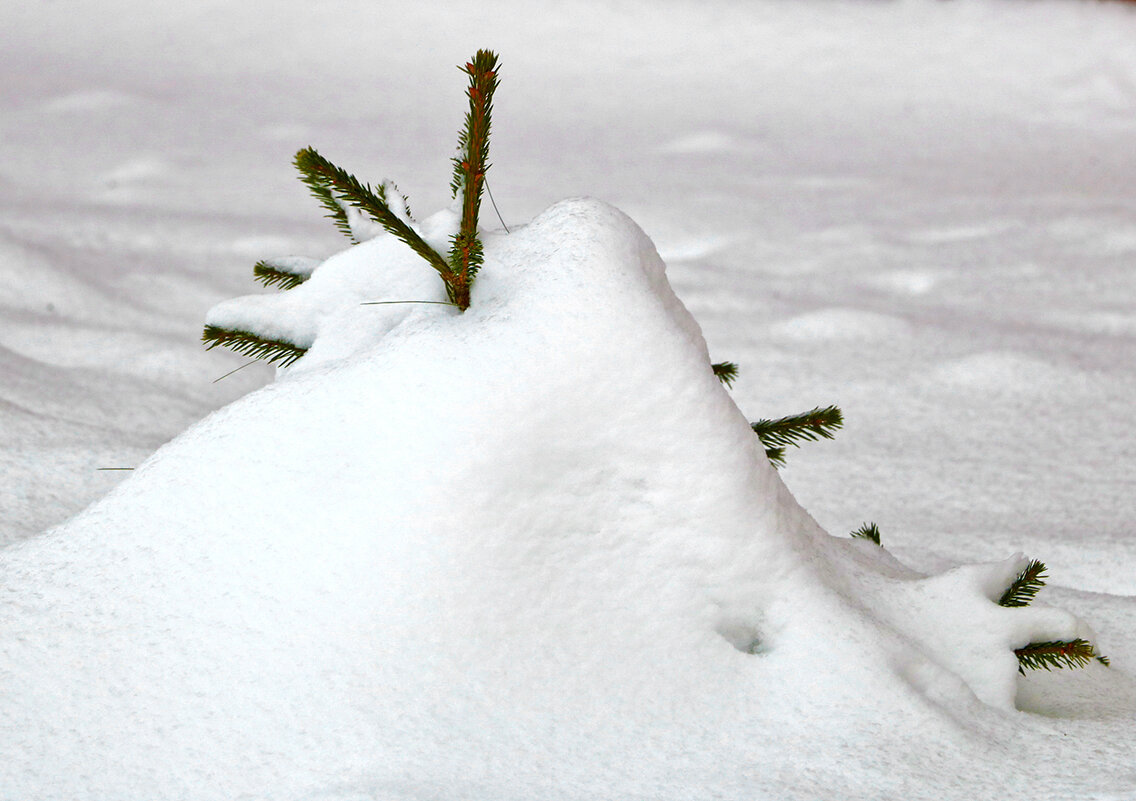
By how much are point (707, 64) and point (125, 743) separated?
5177 mm

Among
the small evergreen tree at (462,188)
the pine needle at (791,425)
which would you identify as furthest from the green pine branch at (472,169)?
the pine needle at (791,425)

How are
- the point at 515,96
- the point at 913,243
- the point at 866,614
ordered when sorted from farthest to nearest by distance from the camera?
the point at 515,96
the point at 913,243
the point at 866,614

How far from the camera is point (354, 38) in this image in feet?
19.0

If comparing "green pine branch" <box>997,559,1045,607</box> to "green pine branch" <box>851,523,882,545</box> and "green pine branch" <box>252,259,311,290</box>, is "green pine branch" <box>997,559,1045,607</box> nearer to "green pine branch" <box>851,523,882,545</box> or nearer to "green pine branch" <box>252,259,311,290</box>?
"green pine branch" <box>851,523,882,545</box>

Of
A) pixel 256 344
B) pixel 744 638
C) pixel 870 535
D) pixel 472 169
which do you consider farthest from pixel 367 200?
pixel 870 535

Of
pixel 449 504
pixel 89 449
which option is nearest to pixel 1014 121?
pixel 89 449

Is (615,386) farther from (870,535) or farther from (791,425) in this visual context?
(870,535)

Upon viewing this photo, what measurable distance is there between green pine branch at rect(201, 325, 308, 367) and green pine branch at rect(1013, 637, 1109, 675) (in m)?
0.64

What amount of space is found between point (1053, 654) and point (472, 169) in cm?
58

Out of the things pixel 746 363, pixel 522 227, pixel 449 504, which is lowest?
pixel 746 363

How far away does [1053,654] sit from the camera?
93 centimetres

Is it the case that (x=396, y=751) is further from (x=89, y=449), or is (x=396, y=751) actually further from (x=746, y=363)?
(x=746, y=363)

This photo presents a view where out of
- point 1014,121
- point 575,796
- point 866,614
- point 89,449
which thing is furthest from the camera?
point 1014,121

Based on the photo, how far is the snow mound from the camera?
745mm
